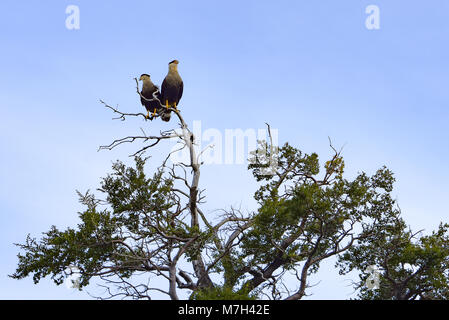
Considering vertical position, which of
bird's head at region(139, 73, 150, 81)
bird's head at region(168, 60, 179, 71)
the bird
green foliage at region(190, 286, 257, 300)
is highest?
bird's head at region(168, 60, 179, 71)

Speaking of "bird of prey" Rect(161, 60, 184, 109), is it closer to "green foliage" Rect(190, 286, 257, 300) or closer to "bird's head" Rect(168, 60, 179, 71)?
"bird's head" Rect(168, 60, 179, 71)

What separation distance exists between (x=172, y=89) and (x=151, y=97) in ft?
2.32

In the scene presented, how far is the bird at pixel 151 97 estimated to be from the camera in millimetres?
16344

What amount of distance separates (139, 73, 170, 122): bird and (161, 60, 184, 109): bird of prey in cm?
21

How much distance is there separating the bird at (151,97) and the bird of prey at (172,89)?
0.21m

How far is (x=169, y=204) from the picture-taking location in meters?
14.3

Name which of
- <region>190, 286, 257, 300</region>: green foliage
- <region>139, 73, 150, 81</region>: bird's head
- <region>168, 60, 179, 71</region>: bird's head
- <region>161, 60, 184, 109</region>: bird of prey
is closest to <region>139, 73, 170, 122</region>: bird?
<region>139, 73, 150, 81</region>: bird's head

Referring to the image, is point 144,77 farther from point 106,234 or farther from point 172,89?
point 106,234

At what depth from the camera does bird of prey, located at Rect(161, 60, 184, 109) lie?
16453 mm

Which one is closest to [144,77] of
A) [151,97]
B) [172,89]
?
[151,97]

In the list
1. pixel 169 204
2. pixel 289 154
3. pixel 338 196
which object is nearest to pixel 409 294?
pixel 338 196

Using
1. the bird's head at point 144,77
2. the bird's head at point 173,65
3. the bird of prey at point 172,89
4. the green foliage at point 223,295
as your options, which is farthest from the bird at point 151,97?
the green foliage at point 223,295
